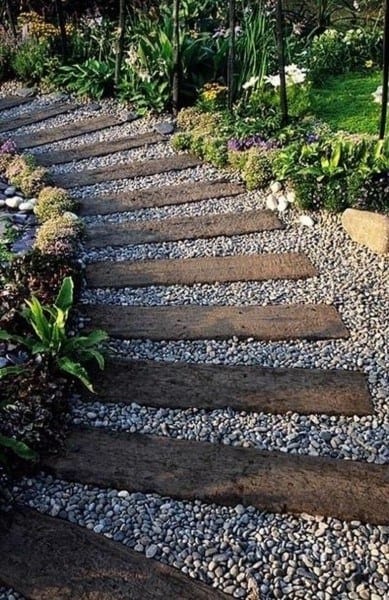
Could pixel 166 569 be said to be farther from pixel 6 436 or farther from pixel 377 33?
pixel 377 33

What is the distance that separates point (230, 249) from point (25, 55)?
441cm

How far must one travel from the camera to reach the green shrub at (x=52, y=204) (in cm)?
461

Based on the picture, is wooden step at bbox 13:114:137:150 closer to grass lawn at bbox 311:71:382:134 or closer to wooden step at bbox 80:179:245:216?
wooden step at bbox 80:179:245:216

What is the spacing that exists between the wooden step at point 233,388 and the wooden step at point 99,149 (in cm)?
296

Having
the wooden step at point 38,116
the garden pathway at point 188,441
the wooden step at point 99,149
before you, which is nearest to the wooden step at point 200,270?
the garden pathway at point 188,441

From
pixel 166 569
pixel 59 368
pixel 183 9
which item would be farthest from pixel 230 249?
pixel 183 9

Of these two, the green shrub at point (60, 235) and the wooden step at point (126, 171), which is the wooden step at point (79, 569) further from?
the wooden step at point (126, 171)

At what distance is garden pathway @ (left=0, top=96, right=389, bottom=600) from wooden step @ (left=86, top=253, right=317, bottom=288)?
10mm

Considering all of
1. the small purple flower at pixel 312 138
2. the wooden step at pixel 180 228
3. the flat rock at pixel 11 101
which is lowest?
the wooden step at pixel 180 228

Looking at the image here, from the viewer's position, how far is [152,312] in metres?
3.58

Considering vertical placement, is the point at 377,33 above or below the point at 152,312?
above

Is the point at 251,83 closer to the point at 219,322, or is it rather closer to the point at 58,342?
the point at 219,322

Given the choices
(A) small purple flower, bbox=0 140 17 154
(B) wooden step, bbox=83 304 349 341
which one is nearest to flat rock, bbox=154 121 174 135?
(A) small purple flower, bbox=0 140 17 154

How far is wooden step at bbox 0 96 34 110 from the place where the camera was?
7.00 m
